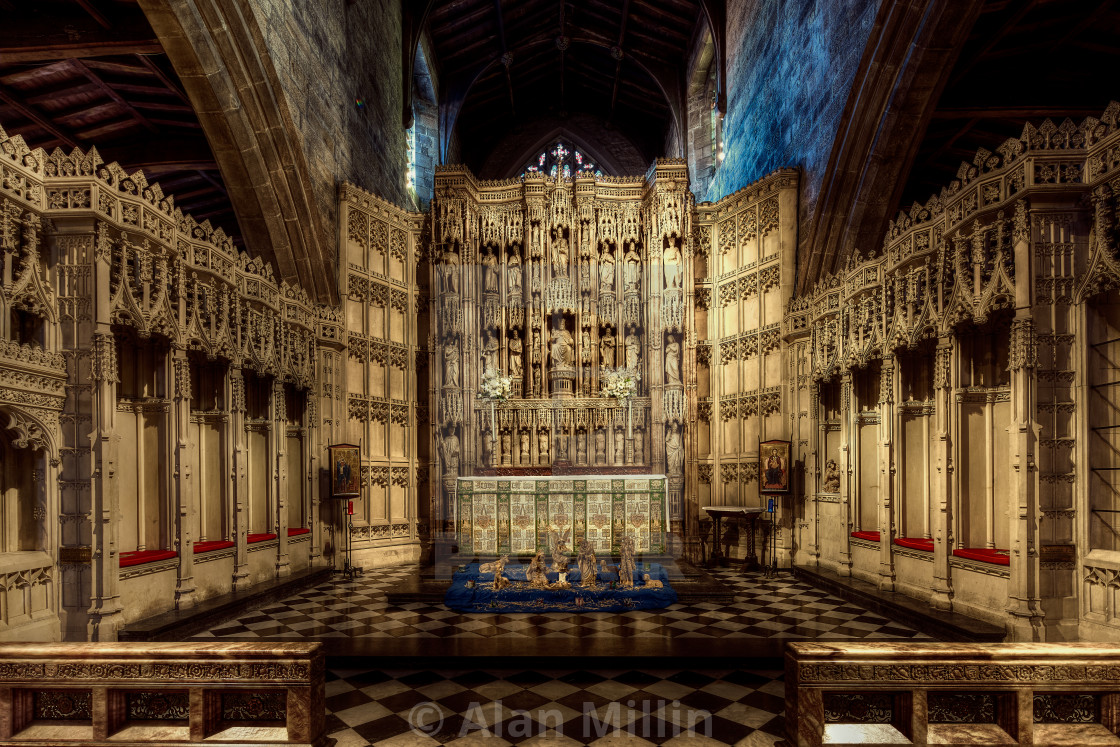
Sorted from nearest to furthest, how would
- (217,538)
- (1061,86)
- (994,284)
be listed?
(994,284) < (217,538) < (1061,86)

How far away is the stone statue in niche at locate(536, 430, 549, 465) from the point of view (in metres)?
12.8

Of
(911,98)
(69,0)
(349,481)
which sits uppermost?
(69,0)

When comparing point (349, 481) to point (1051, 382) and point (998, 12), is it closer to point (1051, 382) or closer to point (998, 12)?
Answer: point (1051, 382)

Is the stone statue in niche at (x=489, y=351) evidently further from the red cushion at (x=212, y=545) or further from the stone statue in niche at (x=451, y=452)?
the red cushion at (x=212, y=545)

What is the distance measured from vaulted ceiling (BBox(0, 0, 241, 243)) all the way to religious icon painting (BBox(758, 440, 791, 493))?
10.8 metres

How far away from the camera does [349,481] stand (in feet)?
35.1

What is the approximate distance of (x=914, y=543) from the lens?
7.87 metres

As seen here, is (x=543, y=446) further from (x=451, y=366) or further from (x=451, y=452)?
(x=451, y=366)

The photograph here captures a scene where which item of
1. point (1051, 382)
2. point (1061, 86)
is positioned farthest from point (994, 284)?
point (1061, 86)

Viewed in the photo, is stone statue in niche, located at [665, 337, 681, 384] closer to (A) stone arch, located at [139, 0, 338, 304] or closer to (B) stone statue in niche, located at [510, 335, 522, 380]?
(B) stone statue in niche, located at [510, 335, 522, 380]

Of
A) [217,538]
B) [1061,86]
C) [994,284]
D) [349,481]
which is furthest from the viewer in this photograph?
[1061,86]

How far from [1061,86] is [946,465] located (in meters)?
8.76

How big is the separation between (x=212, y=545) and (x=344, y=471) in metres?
2.73

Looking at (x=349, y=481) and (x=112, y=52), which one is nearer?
(x=112, y=52)
